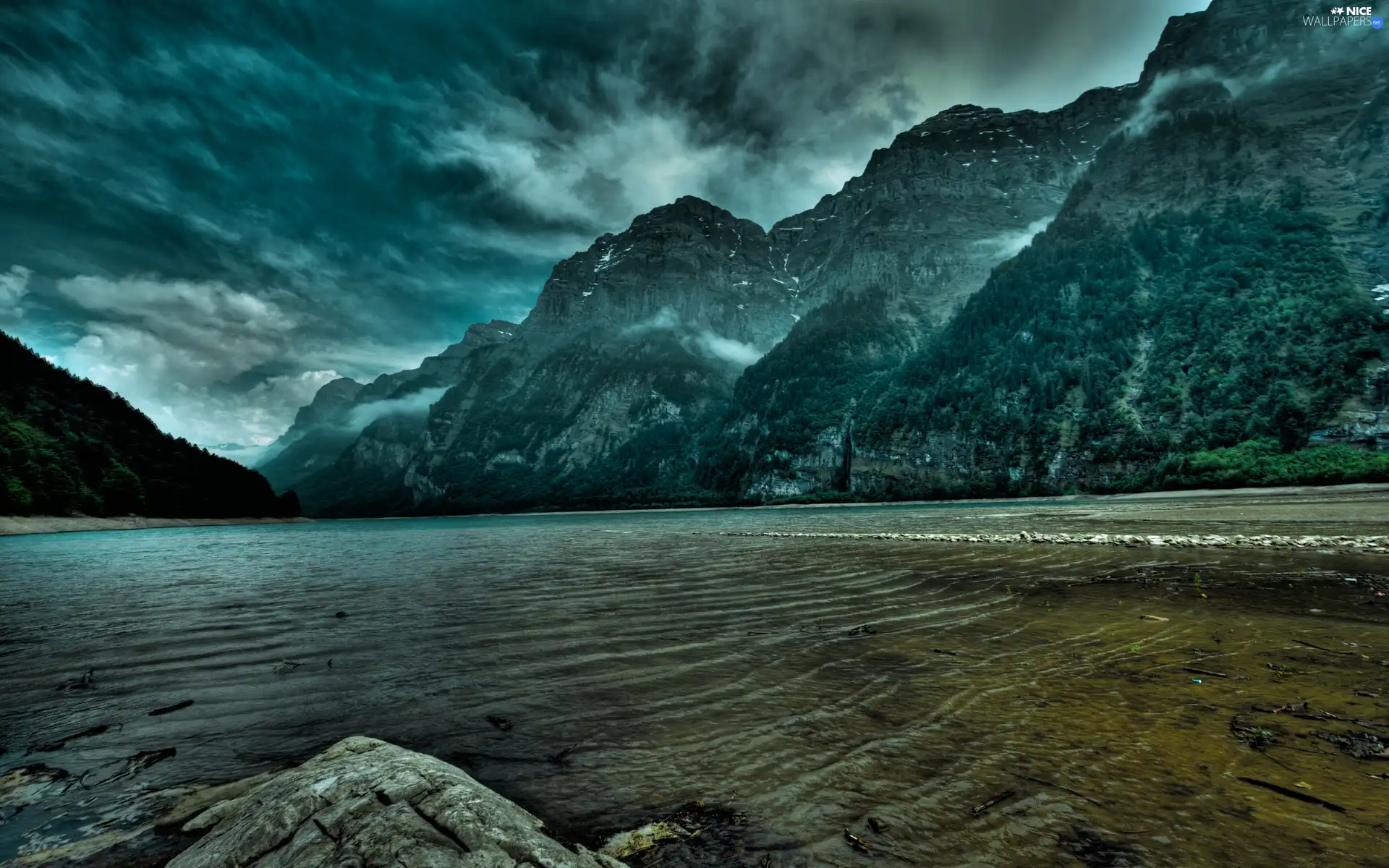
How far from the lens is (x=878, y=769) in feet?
19.1

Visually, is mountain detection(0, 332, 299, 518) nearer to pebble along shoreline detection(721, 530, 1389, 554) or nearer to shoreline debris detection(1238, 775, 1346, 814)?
pebble along shoreline detection(721, 530, 1389, 554)

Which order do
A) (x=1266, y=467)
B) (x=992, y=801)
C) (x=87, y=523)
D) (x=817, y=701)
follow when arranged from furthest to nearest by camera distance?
(x=1266, y=467) < (x=87, y=523) < (x=817, y=701) < (x=992, y=801)

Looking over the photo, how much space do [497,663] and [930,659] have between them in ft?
26.9

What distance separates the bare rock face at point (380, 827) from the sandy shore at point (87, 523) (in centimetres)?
11626

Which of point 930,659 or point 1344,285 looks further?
point 1344,285

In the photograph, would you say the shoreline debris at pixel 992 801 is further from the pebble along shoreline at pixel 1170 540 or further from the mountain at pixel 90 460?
the mountain at pixel 90 460

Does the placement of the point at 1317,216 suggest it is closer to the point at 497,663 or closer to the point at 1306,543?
the point at 1306,543

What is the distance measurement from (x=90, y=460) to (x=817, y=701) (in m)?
147

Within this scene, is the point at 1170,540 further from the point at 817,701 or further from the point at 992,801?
the point at 992,801

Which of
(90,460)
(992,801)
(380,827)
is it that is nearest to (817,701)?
(992,801)

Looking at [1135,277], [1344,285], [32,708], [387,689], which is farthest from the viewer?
[1135,277]

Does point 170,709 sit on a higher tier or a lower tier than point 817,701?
higher

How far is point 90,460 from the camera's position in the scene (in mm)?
100375

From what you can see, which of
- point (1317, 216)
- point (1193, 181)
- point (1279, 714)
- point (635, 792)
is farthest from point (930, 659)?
point (1193, 181)
